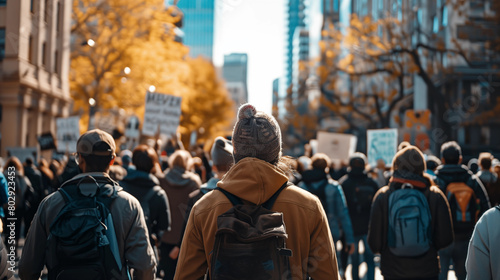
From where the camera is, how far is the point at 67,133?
55.5 ft

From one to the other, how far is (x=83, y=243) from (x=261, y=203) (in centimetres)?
141

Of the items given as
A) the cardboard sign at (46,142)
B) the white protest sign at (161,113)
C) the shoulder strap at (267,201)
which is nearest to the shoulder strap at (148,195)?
the shoulder strap at (267,201)

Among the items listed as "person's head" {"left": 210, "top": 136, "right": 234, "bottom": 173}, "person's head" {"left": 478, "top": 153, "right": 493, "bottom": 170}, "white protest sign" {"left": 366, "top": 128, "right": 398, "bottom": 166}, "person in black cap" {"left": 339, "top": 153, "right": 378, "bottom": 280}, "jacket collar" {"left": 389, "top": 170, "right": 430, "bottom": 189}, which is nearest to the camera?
"person's head" {"left": 210, "top": 136, "right": 234, "bottom": 173}

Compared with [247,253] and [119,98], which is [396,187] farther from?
[119,98]

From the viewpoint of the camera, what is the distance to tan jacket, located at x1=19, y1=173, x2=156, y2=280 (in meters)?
3.78

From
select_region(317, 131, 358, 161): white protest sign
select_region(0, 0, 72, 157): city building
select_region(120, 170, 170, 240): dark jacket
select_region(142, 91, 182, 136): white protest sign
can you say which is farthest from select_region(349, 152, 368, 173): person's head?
select_region(317, 131, 358, 161): white protest sign

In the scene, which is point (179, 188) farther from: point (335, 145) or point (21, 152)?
point (335, 145)

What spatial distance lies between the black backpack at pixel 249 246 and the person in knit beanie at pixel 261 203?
0.34ft

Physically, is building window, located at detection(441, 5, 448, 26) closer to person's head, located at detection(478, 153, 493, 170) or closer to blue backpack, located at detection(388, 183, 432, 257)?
person's head, located at detection(478, 153, 493, 170)

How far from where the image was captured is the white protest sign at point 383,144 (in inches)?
531

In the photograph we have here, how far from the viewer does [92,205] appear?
12.4 feet

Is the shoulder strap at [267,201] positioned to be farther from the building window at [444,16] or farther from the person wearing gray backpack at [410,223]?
the building window at [444,16]

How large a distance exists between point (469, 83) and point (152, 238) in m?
30.5

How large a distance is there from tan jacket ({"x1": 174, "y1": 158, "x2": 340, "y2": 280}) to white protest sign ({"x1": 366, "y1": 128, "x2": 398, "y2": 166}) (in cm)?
1065
